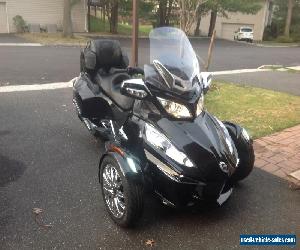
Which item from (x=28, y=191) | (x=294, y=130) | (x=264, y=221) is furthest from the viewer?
(x=294, y=130)

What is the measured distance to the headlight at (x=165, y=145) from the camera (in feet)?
10.7

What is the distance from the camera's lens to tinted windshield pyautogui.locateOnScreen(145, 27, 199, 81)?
369 centimetres

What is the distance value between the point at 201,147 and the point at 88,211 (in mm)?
1374

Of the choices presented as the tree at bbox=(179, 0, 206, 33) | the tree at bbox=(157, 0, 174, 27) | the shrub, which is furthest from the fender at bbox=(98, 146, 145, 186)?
the tree at bbox=(157, 0, 174, 27)

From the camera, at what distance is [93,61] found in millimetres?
5109

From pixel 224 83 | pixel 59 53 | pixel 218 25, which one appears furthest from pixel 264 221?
pixel 218 25

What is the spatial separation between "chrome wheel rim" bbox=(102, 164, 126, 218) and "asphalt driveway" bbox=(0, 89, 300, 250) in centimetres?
16

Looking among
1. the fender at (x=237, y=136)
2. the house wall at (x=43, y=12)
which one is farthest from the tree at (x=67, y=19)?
the fender at (x=237, y=136)

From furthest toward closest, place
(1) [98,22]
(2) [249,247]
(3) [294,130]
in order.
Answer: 1. (1) [98,22]
2. (3) [294,130]
3. (2) [249,247]

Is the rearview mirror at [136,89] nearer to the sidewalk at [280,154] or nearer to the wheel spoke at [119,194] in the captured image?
the wheel spoke at [119,194]

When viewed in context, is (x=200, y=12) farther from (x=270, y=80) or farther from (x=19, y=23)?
(x=19, y=23)

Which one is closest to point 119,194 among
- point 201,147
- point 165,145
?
point 165,145

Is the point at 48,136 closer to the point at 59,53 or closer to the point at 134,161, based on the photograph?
the point at 134,161

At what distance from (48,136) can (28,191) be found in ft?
5.82
